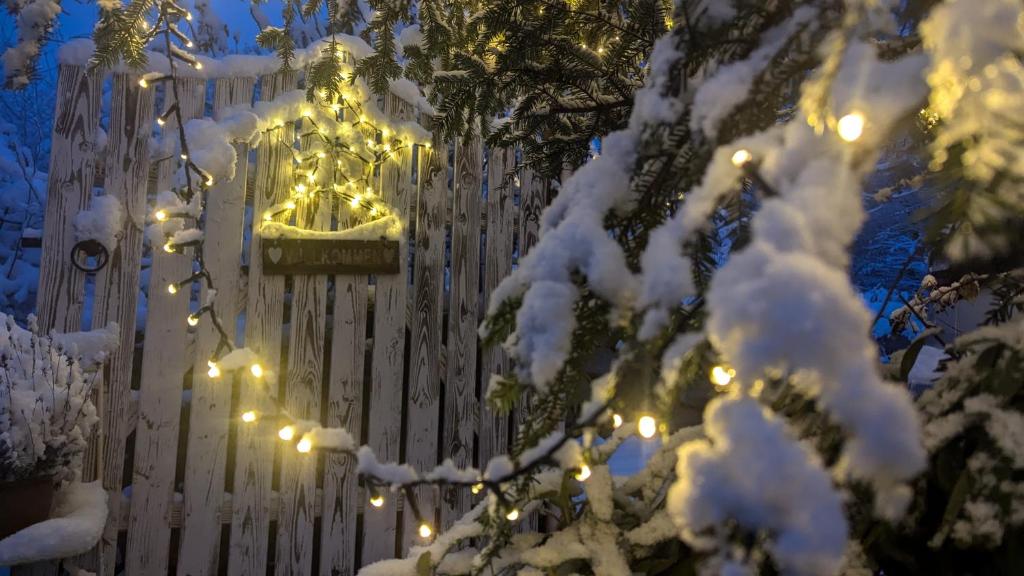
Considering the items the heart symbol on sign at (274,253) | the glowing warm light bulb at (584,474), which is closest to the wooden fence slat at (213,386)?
the heart symbol on sign at (274,253)

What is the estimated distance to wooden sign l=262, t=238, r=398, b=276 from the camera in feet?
8.00

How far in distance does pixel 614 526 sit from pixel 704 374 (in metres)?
0.39

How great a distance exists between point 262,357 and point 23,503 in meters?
0.87

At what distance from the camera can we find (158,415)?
2.29 metres

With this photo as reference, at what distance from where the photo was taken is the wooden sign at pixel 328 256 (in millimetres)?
2439

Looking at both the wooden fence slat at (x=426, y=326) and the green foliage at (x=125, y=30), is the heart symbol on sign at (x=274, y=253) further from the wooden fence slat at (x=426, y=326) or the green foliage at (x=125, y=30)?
the green foliage at (x=125, y=30)

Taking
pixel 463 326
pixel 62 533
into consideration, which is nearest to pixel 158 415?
pixel 62 533

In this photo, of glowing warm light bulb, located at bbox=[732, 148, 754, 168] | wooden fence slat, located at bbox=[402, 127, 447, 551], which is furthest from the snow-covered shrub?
glowing warm light bulb, located at bbox=[732, 148, 754, 168]

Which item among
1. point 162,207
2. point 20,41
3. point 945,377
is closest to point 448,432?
point 162,207

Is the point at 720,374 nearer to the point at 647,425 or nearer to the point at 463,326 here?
the point at 647,425

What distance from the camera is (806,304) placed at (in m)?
0.39

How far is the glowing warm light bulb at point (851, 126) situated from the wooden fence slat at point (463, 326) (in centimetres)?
228

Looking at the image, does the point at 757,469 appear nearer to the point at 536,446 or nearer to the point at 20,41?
the point at 536,446

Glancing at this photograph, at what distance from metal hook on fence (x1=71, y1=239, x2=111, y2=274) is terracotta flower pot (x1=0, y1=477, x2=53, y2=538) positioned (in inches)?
31.8
